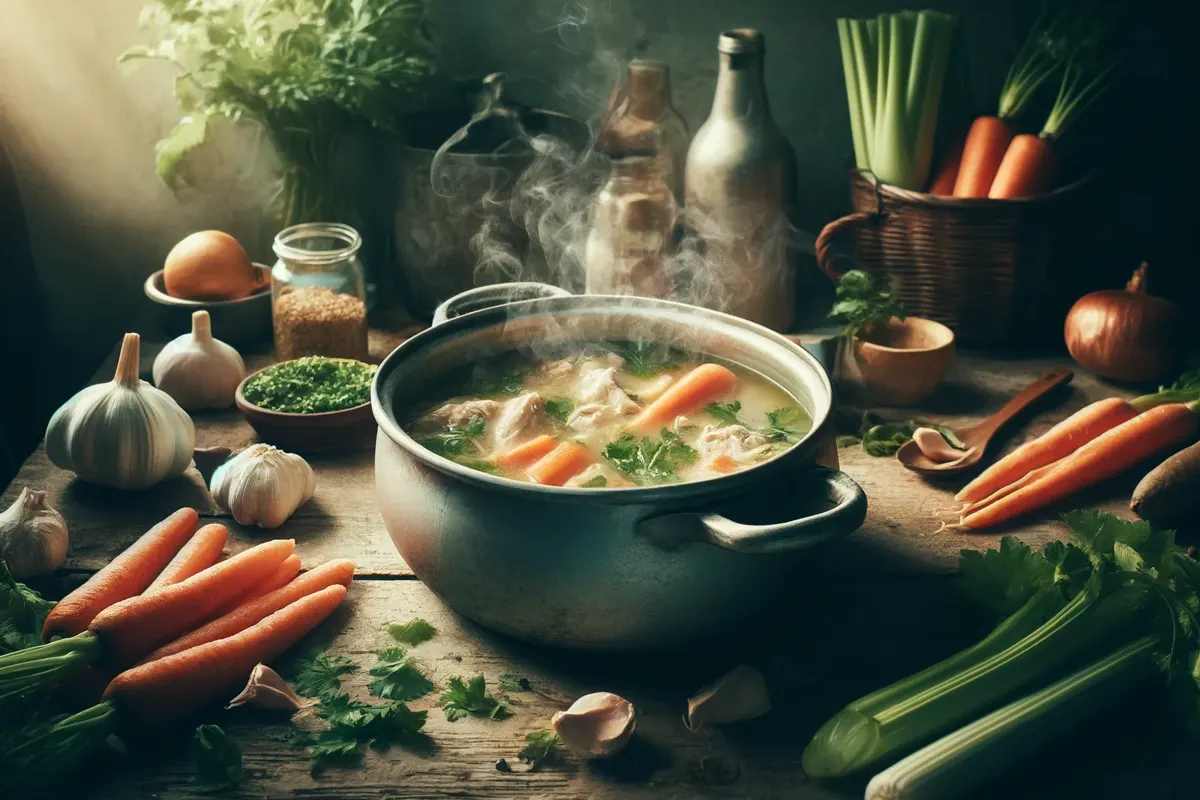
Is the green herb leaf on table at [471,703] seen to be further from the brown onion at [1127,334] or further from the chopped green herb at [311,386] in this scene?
the brown onion at [1127,334]

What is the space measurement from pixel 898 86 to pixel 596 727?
176 cm

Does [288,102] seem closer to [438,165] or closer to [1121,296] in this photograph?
[438,165]

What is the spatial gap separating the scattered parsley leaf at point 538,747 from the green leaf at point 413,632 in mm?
255

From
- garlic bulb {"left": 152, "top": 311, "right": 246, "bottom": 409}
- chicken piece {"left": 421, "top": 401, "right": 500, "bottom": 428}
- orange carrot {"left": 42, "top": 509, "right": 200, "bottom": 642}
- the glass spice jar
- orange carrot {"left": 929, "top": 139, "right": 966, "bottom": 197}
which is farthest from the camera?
orange carrot {"left": 929, "top": 139, "right": 966, "bottom": 197}

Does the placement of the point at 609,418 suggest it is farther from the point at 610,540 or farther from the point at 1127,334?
the point at 1127,334

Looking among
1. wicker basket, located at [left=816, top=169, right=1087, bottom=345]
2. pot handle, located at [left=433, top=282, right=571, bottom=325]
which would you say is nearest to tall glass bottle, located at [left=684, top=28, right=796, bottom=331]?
wicker basket, located at [left=816, top=169, right=1087, bottom=345]

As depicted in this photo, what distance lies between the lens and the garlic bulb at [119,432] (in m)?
1.86

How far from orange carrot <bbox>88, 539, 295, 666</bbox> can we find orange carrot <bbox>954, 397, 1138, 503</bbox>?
3.76 feet

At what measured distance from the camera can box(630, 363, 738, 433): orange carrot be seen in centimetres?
190

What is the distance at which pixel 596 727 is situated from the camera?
4.43 feet

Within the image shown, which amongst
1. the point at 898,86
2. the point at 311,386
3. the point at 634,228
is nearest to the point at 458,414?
the point at 311,386

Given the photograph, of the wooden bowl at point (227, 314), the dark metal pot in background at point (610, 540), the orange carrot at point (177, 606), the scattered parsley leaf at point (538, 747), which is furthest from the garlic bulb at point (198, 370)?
the scattered parsley leaf at point (538, 747)

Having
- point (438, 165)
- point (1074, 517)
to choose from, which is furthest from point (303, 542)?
point (1074, 517)

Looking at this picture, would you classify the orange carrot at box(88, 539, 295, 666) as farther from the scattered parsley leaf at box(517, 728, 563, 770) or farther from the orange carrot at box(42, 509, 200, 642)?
the scattered parsley leaf at box(517, 728, 563, 770)
